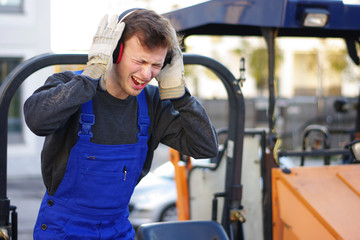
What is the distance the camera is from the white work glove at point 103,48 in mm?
1890

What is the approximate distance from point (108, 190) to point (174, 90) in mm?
527

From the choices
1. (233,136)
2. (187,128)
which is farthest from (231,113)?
(187,128)

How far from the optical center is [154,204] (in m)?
6.46

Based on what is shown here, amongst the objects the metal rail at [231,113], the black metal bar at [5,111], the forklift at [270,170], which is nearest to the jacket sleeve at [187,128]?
the forklift at [270,170]

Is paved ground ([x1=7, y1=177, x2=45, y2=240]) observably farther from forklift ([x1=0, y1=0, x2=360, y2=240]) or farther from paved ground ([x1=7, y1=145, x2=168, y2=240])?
forklift ([x1=0, y1=0, x2=360, y2=240])

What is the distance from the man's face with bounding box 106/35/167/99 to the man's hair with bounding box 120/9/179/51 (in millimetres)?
21

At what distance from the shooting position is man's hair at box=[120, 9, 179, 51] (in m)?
1.94

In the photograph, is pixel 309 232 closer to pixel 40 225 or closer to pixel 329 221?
pixel 329 221

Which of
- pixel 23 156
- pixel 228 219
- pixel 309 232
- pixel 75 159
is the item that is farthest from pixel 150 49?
pixel 23 156

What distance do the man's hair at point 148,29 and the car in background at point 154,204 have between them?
466 cm

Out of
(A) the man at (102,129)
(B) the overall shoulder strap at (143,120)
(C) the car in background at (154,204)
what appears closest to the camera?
(A) the man at (102,129)

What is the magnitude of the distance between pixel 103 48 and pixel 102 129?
0.35 metres

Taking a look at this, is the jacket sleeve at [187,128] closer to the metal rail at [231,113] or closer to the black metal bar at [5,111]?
the metal rail at [231,113]

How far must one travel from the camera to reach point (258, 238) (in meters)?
3.55
